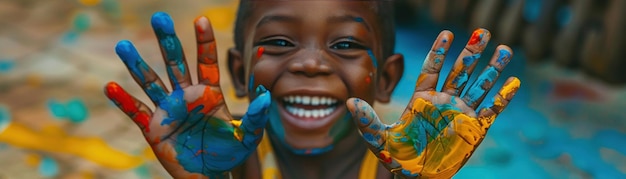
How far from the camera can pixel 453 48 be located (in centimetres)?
261

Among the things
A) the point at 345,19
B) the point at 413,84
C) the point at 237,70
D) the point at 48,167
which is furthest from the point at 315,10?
the point at 413,84

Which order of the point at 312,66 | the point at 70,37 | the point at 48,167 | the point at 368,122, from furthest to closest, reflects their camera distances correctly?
the point at 70,37 < the point at 48,167 < the point at 312,66 < the point at 368,122

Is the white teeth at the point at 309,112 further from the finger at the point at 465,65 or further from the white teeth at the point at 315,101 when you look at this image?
the finger at the point at 465,65

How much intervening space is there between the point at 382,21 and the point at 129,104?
50cm

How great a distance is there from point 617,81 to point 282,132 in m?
1.18

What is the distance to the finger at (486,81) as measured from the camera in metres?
1.24

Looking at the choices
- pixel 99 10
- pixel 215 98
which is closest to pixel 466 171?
pixel 215 98

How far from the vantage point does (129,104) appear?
1.24 m

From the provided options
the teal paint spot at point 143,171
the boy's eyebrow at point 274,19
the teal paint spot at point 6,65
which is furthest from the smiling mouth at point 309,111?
the teal paint spot at point 6,65

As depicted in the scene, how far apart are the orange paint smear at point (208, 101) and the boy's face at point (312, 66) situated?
14 centimetres

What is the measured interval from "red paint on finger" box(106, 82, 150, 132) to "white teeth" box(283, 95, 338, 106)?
0.25 meters

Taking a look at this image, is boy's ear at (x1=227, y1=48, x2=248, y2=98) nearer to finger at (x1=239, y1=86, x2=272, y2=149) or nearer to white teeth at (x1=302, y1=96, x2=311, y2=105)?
white teeth at (x1=302, y1=96, x2=311, y2=105)

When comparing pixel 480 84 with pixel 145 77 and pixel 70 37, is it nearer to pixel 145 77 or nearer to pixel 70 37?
pixel 145 77

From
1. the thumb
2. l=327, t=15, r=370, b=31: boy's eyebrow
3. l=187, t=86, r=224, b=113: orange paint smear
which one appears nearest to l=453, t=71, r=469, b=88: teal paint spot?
the thumb
